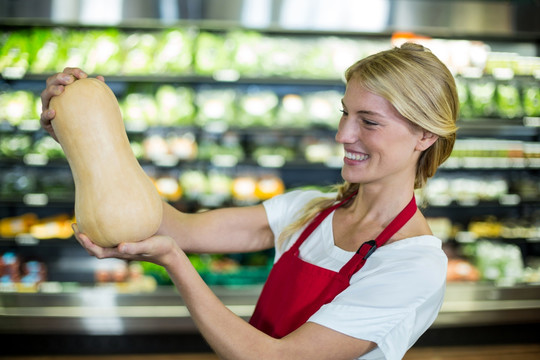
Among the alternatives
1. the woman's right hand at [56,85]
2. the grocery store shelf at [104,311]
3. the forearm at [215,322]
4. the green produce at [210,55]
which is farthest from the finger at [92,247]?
the green produce at [210,55]

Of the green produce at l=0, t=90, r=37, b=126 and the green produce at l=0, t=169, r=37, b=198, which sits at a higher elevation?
the green produce at l=0, t=90, r=37, b=126

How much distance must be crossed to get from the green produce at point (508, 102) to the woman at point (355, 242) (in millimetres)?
3309

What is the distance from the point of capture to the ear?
146 cm

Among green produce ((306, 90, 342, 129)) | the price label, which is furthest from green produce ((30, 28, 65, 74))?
green produce ((306, 90, 342, 129))

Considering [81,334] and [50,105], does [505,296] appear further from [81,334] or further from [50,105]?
[50,105]

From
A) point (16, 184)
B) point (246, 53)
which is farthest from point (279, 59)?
point (16, 184)

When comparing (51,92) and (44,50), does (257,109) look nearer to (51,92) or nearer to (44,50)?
(44,50)

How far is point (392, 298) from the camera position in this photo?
1268 mm

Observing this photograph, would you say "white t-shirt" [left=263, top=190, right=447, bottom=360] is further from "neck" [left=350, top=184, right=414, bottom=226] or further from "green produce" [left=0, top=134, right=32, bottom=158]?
"green produce" [left=0, top=134, right=32, bottom=158]

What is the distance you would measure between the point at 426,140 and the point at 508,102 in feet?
11.5

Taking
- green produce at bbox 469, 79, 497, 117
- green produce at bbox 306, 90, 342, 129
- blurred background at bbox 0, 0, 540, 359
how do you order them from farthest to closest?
green produce at bbox 469, 79, 497, 117, green produce at bbox 306, 90, 342, 129, blurred background at bbox 0, 0, 540, 359

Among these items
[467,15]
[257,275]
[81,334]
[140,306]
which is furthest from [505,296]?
[81,334]

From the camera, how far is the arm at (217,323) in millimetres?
1185

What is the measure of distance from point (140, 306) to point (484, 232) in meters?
2.82
